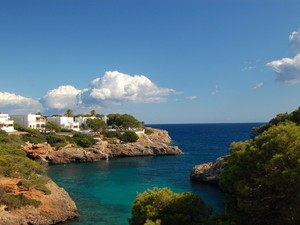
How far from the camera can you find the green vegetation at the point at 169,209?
20.5m

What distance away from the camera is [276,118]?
152 ft

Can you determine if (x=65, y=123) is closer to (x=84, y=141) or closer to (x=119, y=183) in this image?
(x=84, y=141)

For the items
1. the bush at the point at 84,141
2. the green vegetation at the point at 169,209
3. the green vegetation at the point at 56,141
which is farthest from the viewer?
the bush at the point at 84,141

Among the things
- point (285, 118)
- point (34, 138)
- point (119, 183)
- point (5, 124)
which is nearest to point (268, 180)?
point (285, 118)

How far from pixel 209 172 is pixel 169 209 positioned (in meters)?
31.4

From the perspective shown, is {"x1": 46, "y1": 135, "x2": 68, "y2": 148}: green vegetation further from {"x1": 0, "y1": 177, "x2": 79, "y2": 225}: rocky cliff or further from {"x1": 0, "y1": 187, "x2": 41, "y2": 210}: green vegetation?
{"x1": 0, "y1": 187, "x2": 41, "y2": 210}: green vegetation

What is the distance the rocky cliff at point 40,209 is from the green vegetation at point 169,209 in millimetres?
13357

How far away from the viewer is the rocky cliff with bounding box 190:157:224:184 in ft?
163

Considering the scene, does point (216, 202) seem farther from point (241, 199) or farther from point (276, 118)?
point (241, 199)

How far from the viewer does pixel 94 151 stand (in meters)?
81.9

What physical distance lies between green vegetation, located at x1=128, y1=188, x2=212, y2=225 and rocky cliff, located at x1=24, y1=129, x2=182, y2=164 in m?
55.0

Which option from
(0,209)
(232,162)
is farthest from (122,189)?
(232,162)

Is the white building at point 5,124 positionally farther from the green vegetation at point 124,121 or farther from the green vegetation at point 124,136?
the green vegetation at point 124,121

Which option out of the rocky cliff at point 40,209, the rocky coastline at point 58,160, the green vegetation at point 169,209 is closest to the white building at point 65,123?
the rocky coastline at point 58,160
